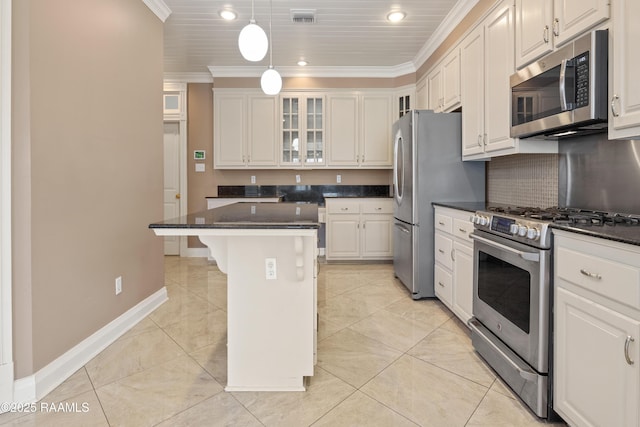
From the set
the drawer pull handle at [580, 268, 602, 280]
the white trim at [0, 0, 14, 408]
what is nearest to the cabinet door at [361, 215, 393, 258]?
the drawer pull handle at [580, 268, 602, 280]

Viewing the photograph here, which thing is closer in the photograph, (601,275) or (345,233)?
(601,275)

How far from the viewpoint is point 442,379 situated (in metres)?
2.00

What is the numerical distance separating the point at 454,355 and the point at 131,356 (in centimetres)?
205

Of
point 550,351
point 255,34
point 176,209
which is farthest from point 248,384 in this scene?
point 176,209

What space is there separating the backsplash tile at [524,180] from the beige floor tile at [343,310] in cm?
147

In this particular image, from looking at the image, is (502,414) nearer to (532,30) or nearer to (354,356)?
(354,356)

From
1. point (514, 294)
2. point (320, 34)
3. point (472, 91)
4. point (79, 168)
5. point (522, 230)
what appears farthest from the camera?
point (320, 34)

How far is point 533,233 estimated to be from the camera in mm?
1693

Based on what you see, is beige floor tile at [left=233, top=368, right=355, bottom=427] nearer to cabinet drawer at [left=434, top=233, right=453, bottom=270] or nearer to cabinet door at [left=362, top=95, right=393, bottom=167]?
cabinet drawer at [left=434, top=233, right=453, bottom=270]

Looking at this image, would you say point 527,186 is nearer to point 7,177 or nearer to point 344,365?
point 344,365

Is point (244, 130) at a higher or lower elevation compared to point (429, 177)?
higher

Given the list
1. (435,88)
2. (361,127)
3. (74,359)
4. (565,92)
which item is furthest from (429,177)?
(74,359)

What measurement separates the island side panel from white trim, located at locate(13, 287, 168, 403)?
960 millimetres

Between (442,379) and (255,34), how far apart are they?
2.21 m
